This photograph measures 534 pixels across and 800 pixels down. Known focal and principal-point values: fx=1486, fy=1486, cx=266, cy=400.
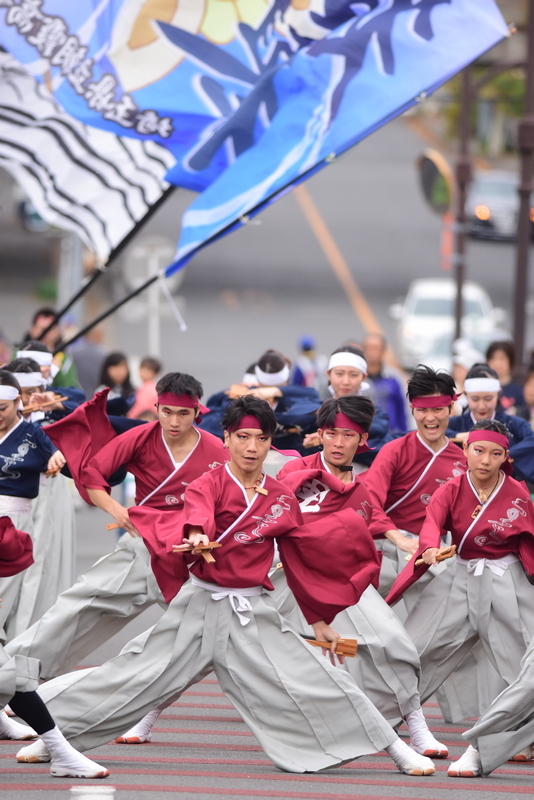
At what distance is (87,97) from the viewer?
9109 mm

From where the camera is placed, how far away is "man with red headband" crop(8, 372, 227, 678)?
6.80m

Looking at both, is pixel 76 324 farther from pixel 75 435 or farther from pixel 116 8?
pixel 75 435

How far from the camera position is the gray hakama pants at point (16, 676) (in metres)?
5.53

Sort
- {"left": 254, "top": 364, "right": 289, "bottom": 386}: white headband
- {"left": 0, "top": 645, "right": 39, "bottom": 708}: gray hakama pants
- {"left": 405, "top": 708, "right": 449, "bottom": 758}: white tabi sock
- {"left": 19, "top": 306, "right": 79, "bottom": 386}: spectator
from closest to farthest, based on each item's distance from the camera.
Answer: {"left": 0, "top": 645, "right": 39, "bottom": 708}: gray hakama pants, {"left": 405, "top": 708, "right": 449, "bottom": 758}: white tabi sock, {"left": 254, "top": 364, "right": 289, "bottom": 386}: white headband, {"left": 19, "top": 306, "right": 79, "bottom": 386}: spectator

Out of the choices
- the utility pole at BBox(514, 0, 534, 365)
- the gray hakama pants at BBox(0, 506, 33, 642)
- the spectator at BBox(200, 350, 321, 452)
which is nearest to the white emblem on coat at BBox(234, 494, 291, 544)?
the gray hakama pants at BBox(0, 506, 33, 642)

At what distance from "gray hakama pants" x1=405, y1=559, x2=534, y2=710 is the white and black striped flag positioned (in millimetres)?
3355

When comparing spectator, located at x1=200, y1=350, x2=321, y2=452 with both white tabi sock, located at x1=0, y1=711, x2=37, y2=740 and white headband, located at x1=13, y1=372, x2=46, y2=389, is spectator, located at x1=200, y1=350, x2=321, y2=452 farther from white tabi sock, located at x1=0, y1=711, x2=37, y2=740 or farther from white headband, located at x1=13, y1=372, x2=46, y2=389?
white tabi sock, located at x1=0, y1=711, x2=37, y2=740

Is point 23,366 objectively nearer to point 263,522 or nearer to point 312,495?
point 312,495

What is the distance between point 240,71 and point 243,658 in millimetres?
4588

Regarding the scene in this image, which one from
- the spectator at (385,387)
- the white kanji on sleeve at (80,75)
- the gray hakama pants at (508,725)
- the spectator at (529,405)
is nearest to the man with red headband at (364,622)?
the gray hakama pants at (508,725)

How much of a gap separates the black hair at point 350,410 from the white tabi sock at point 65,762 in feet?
6.21

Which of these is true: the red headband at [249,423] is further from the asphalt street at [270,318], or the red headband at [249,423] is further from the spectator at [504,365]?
the spectator at [504,365]

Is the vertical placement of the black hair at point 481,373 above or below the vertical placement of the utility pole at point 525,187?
below

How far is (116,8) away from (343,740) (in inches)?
202
